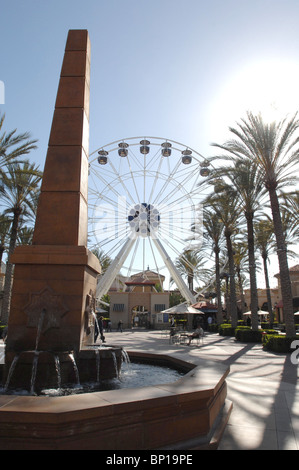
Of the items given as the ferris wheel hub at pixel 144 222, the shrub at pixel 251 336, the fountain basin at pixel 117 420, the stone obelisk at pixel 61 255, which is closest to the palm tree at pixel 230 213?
the shrub at pixel 251 336

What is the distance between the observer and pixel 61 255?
633 centimetres

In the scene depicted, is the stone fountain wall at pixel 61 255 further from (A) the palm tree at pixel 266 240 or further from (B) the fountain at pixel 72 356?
(A) the palm tree at pixel 266 240

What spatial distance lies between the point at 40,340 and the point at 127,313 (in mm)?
33925

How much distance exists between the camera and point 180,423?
368 centimetres

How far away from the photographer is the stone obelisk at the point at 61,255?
6.08 meters

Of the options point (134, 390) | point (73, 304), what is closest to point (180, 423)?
point (134, 390)

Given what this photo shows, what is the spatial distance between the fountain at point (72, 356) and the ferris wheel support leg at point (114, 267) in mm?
21509

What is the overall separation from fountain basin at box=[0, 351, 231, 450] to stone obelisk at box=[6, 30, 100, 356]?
2.52 m

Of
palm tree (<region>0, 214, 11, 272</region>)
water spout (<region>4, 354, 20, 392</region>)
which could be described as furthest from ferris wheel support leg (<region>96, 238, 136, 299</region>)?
water spout (<region>4, 354, 20, 392</region>)

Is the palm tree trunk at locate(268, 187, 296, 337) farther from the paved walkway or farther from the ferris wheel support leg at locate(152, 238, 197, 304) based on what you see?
the ferris wheel support leg at locate(152, 238, 197, 304)

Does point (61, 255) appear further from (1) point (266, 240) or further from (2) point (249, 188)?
(1) point (266, 240)

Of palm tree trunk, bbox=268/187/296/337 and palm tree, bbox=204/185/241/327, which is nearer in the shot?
palm tree trunk, bbox=268/187/296/337

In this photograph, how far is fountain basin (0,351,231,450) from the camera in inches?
118

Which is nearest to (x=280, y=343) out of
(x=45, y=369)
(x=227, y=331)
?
(x=227, y=331)
